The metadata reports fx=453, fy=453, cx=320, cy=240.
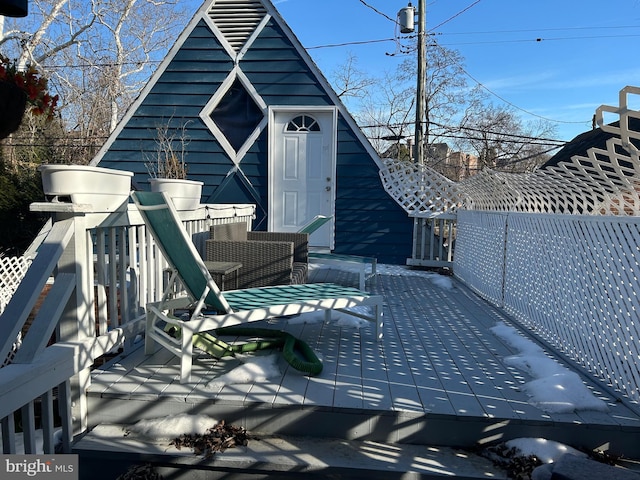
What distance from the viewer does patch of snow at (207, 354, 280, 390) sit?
2.41 metres

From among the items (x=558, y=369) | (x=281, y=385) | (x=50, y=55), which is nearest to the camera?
(x=281, y=385)

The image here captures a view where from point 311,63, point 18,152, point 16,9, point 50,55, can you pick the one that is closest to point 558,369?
point 16,9

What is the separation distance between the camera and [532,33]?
1467 centimetres

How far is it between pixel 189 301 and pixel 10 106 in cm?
156

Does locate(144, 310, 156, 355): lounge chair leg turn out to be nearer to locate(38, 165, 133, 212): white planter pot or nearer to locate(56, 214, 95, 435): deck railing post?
locate(56, 214, 95, 435): deck railing post

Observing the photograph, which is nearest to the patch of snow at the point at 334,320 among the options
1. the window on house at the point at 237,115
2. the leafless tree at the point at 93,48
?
the window on house at the point at 237,115

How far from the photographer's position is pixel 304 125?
7.69m

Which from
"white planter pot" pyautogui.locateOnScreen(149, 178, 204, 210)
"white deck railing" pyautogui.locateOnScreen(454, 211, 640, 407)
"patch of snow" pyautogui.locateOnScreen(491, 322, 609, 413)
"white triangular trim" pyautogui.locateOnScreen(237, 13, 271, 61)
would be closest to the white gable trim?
"white triangular trim" pyautogui.locateOnScreen(237, 13, 271, 61)

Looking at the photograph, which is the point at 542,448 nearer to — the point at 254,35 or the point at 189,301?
the point at 189,301

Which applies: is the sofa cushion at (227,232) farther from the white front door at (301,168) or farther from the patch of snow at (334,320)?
the white front door at (301,168)

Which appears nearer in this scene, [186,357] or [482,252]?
[186,357]

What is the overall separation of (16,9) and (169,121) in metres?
5.98

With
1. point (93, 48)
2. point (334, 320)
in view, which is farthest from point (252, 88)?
→ point (93, 48)

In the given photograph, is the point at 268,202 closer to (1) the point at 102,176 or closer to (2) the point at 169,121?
(2) the point at 169,121
